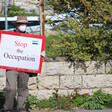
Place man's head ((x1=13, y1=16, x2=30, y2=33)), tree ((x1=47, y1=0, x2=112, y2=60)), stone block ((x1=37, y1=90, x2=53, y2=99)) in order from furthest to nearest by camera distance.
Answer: tree ((x1=47, y1=0, x2=112, y2=60)) → stone block ((x1=37, y1=90, x2=53, y2=99)) → man's head ((x1=13, y1=16, x2=30, y2=33))

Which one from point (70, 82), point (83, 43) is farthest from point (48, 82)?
A: point (83, 43)

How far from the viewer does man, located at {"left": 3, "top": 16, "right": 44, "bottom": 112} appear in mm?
5178

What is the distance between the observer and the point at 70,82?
21.2 feet

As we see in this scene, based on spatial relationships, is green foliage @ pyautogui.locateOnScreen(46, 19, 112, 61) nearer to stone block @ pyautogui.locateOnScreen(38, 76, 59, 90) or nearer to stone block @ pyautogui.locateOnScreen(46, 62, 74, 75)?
stone block @ pyautogui.locateOnScreen(46, 62, 74, 75)

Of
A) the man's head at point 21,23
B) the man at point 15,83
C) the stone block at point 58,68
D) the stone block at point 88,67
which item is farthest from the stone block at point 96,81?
the man's head at point 21,23

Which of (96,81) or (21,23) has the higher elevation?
(21,23)

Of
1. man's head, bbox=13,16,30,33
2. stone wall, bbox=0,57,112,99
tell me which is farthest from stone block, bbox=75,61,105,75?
man's head, bbox=13,16,30,33

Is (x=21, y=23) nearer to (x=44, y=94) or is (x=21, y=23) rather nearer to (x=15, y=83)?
(x=15, y=83)

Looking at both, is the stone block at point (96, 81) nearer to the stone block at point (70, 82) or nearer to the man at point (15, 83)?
the stone block at point (70, 82)

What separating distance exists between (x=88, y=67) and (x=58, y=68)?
70cm

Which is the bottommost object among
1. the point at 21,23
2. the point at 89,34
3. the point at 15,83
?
the point at 15,83

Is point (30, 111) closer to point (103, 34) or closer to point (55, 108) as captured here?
point (55, 108)

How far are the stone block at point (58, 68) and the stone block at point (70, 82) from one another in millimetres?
126

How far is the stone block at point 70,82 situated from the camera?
21.2 feet
